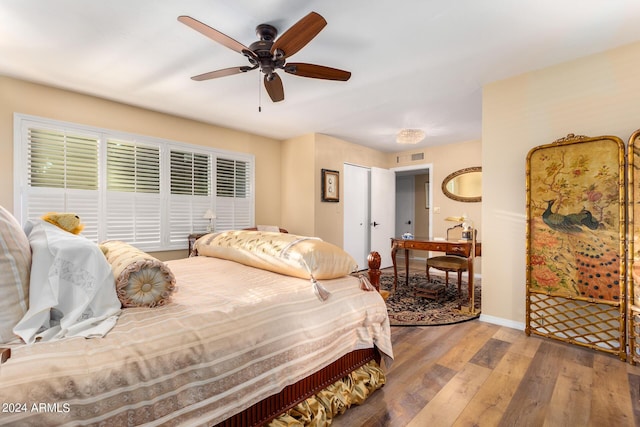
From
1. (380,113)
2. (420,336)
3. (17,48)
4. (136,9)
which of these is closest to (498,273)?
(420,336)

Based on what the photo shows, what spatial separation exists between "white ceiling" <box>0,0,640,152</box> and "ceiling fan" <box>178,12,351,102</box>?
0.59 feet

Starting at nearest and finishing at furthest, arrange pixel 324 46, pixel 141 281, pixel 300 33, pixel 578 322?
pixel 141 281 < pixel 300 33 < pixel 324 46 < pixel 578 322

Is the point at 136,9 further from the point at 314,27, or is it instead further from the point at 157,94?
the point at 157,94

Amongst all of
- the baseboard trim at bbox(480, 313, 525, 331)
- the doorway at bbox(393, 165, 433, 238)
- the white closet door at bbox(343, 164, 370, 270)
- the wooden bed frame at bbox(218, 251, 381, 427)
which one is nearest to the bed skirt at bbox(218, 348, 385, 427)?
the wooden bed frame at bbox(218, 251, 381, 427)

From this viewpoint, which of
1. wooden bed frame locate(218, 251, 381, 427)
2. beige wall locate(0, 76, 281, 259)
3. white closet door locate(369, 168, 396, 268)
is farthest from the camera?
white closet door locate(369, 168, 396, 268)

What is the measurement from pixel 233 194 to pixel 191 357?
3883 millimetres

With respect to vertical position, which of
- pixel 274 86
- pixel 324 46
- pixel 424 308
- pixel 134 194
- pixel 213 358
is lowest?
pixel 424 308

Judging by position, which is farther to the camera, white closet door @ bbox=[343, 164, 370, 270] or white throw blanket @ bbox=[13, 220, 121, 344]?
white closet door @ bbox=[343, 164, 370, 270]

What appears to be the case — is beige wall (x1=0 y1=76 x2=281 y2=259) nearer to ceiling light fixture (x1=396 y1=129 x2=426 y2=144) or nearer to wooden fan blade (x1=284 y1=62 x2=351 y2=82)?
ceiling light fixture (x1=396 y1=129 x2=426 y2=144)

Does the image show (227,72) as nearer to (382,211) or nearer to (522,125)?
(522,125)

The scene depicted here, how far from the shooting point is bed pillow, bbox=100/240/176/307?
1206 millimetres

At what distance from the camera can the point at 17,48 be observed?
240 centimetres

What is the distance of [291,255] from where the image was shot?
1.79 meters

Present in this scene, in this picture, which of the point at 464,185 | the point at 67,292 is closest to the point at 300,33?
the point at 67,292
